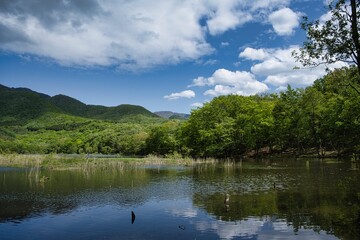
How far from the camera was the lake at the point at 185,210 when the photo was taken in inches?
717

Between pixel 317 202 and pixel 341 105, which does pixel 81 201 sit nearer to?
pixel 317 202

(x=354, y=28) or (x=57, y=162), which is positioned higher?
(x=354, y=28)

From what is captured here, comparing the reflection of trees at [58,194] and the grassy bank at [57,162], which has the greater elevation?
the grassy bank at [57,162]

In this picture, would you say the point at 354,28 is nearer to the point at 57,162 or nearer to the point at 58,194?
the point at 58,194

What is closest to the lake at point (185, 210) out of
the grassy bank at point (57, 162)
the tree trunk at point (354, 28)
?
the tree trunk at point (354, 28)

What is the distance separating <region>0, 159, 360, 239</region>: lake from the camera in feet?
59.7

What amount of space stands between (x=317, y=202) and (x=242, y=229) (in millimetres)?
9152

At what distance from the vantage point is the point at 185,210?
24266mm

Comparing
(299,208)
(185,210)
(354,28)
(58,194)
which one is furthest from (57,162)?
(354,28)

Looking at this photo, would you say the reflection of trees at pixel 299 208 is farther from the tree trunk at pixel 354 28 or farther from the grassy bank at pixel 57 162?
the grassy bank at pixel 57 162

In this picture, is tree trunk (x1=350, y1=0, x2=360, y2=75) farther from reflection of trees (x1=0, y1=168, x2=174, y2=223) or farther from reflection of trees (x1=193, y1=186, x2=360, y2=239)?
reflection of trees (x1=0, y1=168, x2=174, y2=223)

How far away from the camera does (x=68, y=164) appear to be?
5822 centimetres

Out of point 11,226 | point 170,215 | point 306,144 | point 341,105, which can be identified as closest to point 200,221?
point 170,215

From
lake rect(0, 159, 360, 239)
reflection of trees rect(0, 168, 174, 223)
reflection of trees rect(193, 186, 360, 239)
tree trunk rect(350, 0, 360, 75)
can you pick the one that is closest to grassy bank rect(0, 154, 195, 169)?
reflection of trees rect(0, 168, 174, 223)
